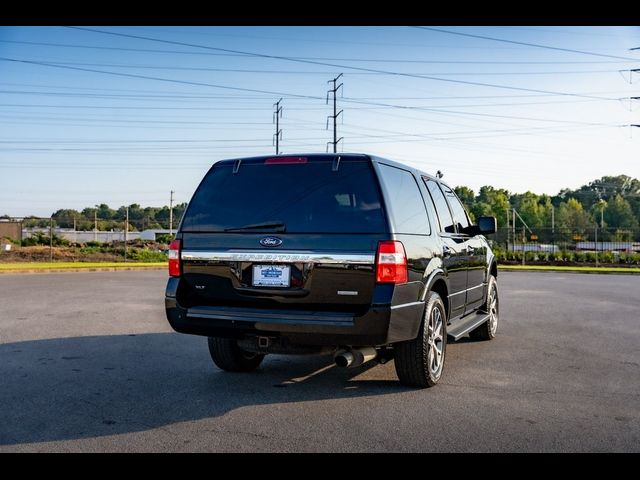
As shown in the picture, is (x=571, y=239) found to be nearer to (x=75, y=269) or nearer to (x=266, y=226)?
(x=75, y=269)

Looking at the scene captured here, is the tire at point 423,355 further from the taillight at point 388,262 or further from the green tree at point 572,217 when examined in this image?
the green tree at point 572,217

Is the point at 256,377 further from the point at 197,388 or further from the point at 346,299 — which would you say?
the point at 346,299

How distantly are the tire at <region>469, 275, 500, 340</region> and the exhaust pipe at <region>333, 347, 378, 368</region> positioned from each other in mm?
3358

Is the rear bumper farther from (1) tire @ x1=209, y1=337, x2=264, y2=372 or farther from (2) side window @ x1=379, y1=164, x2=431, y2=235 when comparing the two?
(1) tire @ x1=209, y1=337, x2=264, y2=372

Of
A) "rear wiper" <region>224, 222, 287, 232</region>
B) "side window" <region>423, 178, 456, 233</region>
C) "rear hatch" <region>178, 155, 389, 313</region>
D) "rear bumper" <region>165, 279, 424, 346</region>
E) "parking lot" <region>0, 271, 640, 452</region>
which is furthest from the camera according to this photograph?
"side window" <region>423, 178, 456, 233</region>

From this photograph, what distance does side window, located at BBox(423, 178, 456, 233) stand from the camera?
6.87m

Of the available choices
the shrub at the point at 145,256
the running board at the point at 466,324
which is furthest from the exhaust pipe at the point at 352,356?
the shrub at the point at 145,256

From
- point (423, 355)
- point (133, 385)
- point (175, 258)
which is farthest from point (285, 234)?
point (133, 385)

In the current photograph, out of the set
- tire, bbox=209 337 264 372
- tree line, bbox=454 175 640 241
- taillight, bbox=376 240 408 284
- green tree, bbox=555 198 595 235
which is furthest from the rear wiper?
green tree, bbox=555 198 595 235

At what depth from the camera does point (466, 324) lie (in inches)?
294

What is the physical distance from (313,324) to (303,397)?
82 cm

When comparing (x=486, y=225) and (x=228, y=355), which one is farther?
(x=486, y=225)

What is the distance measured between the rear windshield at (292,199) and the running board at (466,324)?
202 centimetres
